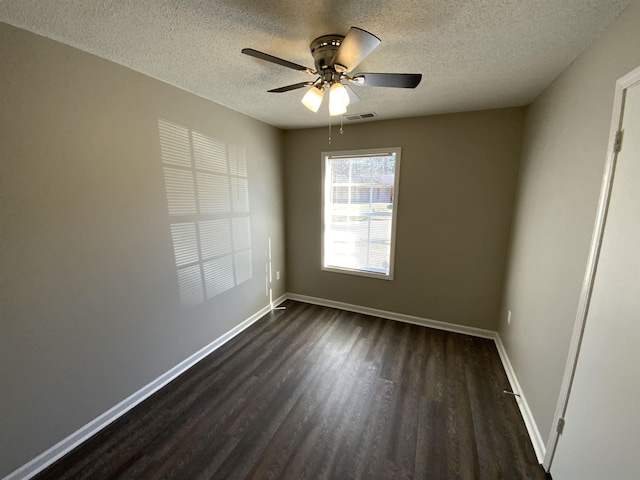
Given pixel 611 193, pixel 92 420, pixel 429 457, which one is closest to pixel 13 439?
pixel 92 420

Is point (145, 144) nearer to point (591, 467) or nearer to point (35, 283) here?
point (35, 283)

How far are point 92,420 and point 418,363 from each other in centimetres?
254

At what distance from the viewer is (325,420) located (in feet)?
5.90

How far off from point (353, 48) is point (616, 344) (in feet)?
5.52

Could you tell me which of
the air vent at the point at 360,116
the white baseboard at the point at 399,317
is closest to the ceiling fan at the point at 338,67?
the air vent at the point at 360,116

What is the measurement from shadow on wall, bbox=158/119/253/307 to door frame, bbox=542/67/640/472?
2.65 meters

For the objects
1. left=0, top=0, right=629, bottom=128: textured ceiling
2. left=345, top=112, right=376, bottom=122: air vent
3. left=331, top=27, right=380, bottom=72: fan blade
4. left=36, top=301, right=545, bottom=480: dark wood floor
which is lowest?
left=36, top=301, right=545, bottom=480: dark wood floor

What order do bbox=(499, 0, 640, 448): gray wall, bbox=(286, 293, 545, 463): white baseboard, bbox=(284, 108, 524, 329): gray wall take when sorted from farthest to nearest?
bbox=(284, 108, 524, 329): gray wall < bbox=(286, 293, 545, 463): white baseboard < bbox=(499, 0, 640, 448): gray wall

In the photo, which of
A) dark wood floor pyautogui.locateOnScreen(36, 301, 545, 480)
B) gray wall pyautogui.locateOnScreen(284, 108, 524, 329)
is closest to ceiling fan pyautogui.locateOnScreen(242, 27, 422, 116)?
gray wall pyautogui.locateOnScreen(284, 108, 524, 329)

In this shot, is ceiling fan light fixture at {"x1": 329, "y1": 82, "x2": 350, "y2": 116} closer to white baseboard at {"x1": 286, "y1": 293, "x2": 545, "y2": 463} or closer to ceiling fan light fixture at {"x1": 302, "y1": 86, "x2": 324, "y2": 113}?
ceiling fan light fixture at {"x1": 302, "y1": 86, "x2": 324, "y2": 113}

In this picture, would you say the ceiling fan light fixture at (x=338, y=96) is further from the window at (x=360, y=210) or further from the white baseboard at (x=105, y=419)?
the white baseboard at (x=105, y=419)

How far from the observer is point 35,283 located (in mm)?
1391

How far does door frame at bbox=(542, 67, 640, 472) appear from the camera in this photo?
111 centimetres

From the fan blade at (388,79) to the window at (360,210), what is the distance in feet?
5.02
